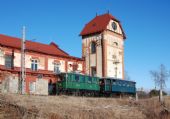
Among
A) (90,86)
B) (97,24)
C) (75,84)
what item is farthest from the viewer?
(97,24)

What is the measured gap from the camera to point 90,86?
125ft

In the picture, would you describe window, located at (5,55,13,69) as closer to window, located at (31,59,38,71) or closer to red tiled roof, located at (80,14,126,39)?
window, located at (31,59,38,71)

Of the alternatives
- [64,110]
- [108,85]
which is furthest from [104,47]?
[64,110]

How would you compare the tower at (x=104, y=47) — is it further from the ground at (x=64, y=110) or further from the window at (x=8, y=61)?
the ground at (x=64, y=110)

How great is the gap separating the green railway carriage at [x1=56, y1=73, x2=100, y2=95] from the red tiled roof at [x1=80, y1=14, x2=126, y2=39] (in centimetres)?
1669

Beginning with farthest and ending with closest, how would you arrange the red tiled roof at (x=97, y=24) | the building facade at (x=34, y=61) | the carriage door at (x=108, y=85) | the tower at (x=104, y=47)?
the red tiled roof at (x=97, y=24) → the tower at (x=104, y=47) → the carriage door at (x=108, y=85) → the building facade at (x=34, y=61)

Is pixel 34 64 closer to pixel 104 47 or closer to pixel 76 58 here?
pixel 76 58

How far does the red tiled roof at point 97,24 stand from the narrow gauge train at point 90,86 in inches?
514

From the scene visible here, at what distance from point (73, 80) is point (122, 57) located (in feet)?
72.4

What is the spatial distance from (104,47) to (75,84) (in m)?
16.9

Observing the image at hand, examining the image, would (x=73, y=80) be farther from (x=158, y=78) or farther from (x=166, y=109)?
(x=158, y=78)

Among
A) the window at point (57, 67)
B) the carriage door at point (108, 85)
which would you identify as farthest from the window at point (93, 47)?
the carriage door at point (108, 85)

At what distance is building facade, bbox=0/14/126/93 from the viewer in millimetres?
40094

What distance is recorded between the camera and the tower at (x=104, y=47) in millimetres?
51219
